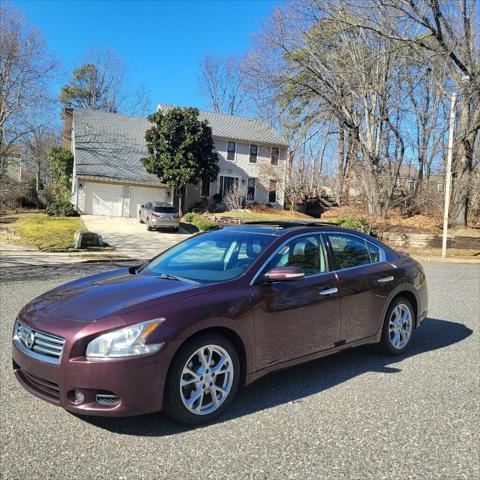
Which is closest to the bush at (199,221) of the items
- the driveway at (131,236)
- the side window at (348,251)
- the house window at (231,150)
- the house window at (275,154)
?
the driveway at (131,236)

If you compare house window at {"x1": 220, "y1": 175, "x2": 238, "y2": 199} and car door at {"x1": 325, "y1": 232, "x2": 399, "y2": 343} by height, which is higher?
house window at {"x1": 220, "y1": 175, "x2": 238, "y2": 199}

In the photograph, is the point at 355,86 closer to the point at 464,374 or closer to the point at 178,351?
the point at 464,374

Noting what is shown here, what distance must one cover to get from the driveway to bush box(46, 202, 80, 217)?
0.82 meters

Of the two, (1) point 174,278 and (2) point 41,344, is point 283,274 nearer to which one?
(1) point 174,278

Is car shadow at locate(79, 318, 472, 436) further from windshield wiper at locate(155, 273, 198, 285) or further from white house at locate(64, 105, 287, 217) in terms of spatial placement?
white house at locate(64, 105, 287, 217)

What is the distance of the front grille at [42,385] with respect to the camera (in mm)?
3479

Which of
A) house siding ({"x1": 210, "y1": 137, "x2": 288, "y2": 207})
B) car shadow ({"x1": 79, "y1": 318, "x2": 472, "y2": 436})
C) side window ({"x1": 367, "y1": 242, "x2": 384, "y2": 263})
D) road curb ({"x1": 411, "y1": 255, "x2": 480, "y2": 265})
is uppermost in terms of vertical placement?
house siding ({"x1": 210, "y1": 137, "x2": 288, "y2": 207})

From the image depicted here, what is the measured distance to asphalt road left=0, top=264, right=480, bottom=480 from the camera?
3158mm

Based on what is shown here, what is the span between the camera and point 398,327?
5738mm

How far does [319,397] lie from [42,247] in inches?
616

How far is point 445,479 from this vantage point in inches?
123

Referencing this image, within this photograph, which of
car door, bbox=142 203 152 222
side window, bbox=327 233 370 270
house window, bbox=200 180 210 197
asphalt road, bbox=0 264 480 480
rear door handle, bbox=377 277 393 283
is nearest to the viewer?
asphalt road, bbox=0 264 480 480

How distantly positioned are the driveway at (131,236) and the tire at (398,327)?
12.2 metres

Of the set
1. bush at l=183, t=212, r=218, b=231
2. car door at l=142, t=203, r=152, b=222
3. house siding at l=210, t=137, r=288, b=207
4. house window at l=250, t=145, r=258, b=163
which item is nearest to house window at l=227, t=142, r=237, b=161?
house siding at l=210, t=137, r=288, b=207
